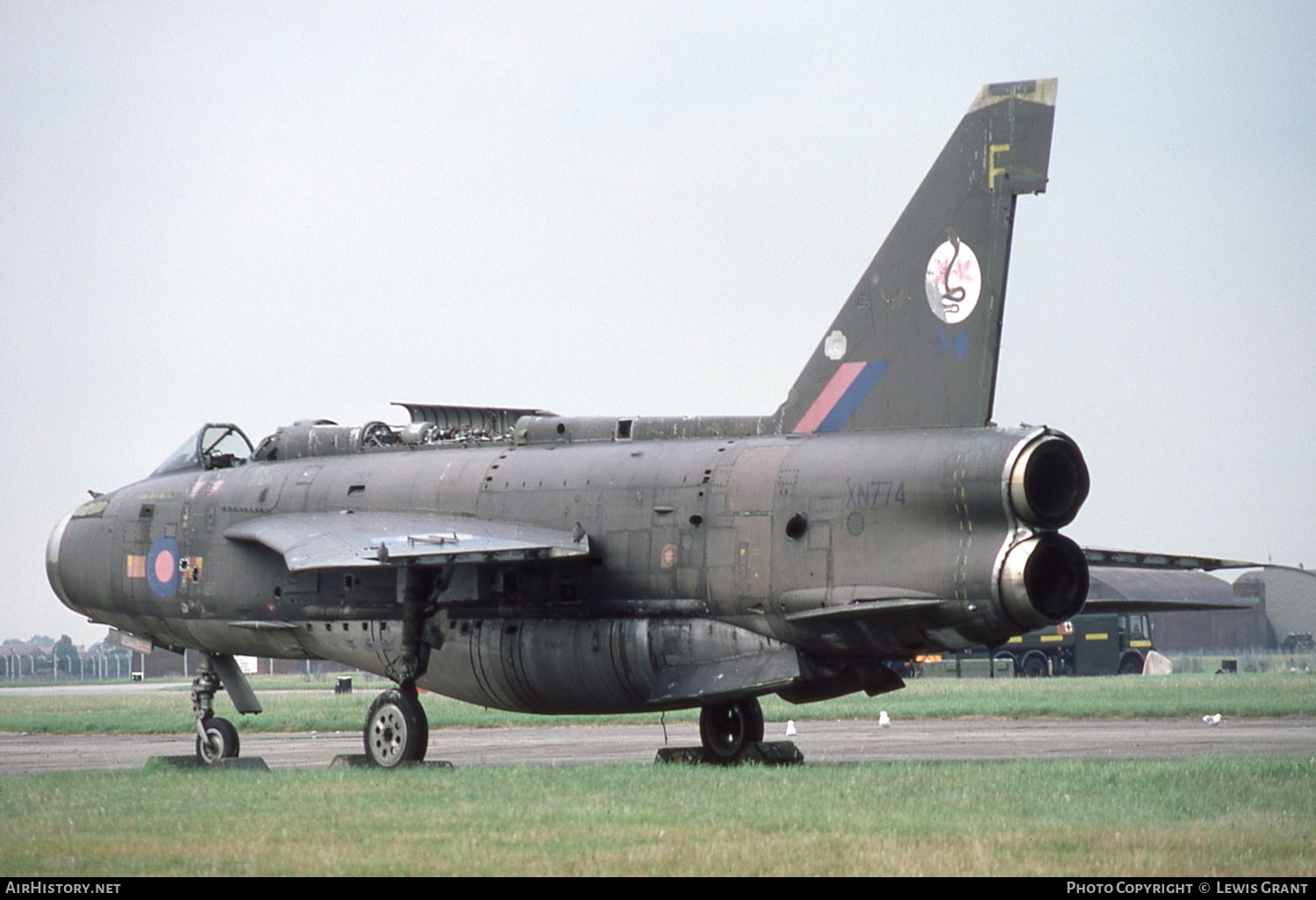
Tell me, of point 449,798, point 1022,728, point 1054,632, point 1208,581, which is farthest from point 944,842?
point 1208,581

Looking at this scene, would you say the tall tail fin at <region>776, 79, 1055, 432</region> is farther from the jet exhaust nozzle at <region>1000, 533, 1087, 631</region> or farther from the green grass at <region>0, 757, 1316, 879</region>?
the green grass at <region>0, 757, 1316, 879</region>

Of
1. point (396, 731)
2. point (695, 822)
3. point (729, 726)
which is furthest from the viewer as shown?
point (729, 726)

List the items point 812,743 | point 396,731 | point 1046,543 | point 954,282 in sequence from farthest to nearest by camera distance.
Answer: point 812,743 → point 396,731 → point 954,282 → point 1046,543

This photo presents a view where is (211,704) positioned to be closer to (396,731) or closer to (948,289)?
(396,731)

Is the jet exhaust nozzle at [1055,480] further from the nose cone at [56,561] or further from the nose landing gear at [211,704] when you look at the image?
the nose cone at [56,561]

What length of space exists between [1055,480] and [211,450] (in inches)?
479

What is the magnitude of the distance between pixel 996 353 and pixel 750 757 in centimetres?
538

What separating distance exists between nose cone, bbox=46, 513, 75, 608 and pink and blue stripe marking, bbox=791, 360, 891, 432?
11.3m

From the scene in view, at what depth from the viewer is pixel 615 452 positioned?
1759 cm

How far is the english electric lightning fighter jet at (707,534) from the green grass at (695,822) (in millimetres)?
1511

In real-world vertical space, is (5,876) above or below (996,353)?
below

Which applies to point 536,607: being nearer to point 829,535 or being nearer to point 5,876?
point 829,535

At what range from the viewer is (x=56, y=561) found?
21.6 metres

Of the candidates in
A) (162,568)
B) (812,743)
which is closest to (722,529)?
(812,743)
